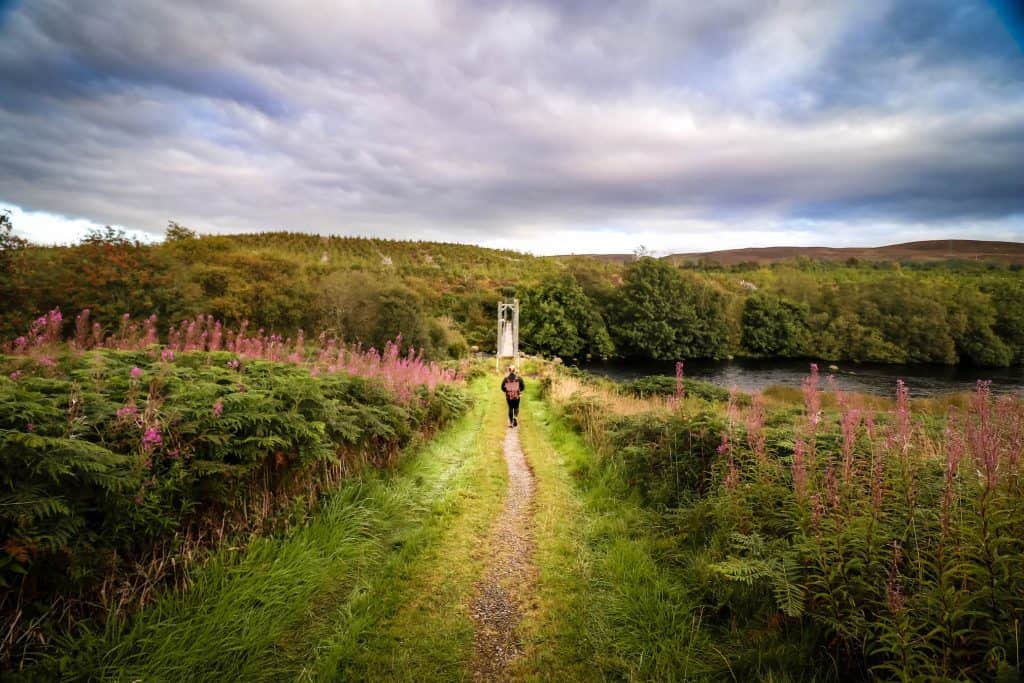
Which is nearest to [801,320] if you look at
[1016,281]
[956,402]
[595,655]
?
[1016,281]

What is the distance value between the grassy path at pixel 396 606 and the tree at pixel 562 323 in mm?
40980

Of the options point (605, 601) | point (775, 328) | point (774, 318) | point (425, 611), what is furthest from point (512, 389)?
point (774, 318)

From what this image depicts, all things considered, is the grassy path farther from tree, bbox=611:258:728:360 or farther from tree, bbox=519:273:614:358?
tree, bbox=611:258:728:360

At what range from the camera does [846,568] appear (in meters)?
2.87

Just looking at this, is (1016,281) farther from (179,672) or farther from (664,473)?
(179,672)

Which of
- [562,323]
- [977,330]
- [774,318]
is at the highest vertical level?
[774,318]

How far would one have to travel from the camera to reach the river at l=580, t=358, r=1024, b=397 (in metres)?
30.5

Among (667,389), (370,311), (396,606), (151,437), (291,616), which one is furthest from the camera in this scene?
(370,311)

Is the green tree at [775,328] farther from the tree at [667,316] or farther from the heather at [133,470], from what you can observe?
the heather at [133,470]

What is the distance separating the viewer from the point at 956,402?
20.3 meters

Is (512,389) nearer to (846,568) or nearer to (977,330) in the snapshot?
(846,568)

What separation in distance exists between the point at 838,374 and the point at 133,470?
1800 inches

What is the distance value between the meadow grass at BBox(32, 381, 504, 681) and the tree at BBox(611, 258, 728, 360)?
45639 millimetres

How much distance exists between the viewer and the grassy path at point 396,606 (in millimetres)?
2873
